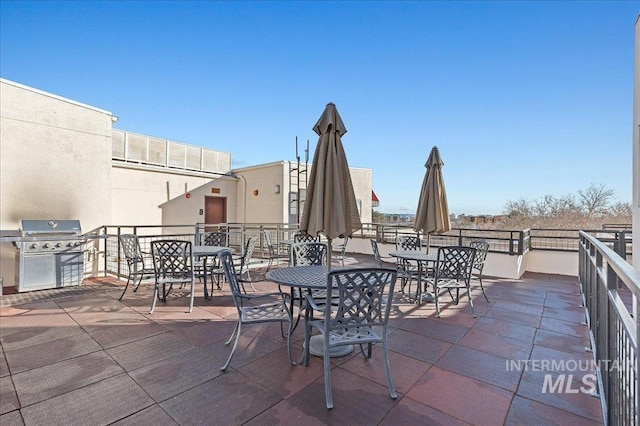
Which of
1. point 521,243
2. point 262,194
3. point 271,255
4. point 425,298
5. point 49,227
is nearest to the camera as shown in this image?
point 425,298

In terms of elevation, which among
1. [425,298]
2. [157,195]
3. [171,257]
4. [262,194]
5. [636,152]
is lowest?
[425,298]

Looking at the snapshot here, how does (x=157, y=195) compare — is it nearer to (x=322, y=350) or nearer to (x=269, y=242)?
(x=269, y=242)

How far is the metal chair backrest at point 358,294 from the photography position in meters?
2.11

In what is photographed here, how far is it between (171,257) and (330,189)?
2.71m

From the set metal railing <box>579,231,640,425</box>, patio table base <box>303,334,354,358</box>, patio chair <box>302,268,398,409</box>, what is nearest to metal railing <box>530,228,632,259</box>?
metal railing <box>579,231,640,425</box>

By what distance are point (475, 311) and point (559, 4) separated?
685 cm

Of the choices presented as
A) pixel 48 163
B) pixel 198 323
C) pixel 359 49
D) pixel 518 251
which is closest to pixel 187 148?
pixel 48 163

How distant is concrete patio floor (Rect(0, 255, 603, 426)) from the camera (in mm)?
1896

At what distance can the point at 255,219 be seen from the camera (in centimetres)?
1132

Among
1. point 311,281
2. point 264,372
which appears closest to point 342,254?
point 311,281

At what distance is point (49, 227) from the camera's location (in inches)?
205

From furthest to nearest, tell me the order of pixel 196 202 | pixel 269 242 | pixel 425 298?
pixel 196 202 → pixel 269 242 → pixel 425 298

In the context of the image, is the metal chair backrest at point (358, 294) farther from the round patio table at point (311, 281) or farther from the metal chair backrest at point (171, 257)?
the metal chair backrest at point (171, 257)

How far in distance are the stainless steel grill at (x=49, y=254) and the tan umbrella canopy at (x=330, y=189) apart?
4.92m
